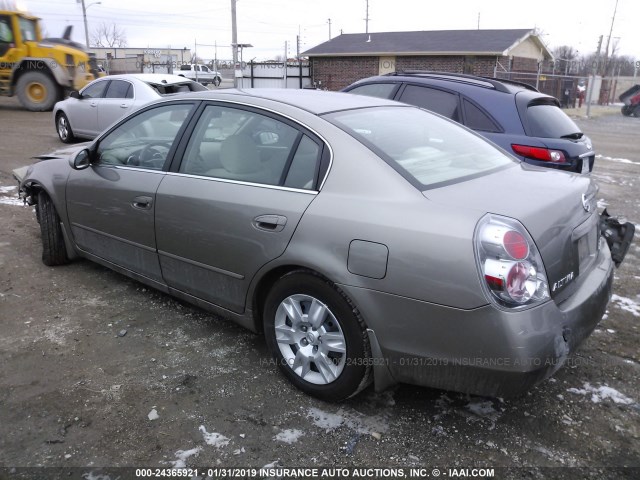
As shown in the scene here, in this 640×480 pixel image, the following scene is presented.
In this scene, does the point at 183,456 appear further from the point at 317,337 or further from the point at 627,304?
the point at 627,304

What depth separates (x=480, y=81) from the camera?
19.6 feet

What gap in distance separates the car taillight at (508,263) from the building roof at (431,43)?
2623 cm

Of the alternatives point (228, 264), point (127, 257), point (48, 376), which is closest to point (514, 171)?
point (228, 264)

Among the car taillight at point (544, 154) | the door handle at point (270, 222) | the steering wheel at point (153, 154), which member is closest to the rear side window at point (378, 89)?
the car taillight at point (544, 154)

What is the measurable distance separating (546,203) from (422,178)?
1.99 ft

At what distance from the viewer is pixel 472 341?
7.52 feet

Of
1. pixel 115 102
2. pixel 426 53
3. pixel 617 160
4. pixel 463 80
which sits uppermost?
pixel 426 53

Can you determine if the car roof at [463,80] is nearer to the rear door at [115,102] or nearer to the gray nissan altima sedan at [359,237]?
the gray nissan altima sedan at [359,237]

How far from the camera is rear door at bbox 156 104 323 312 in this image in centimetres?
286

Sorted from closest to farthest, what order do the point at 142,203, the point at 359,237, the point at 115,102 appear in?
the point at 359,237, the point at 142,203, the point at 115,102

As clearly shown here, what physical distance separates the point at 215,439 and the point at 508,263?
5.28 ft

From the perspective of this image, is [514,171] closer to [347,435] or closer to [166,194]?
[347,435]

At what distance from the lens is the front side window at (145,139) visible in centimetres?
360

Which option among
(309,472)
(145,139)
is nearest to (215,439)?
(309,472)
